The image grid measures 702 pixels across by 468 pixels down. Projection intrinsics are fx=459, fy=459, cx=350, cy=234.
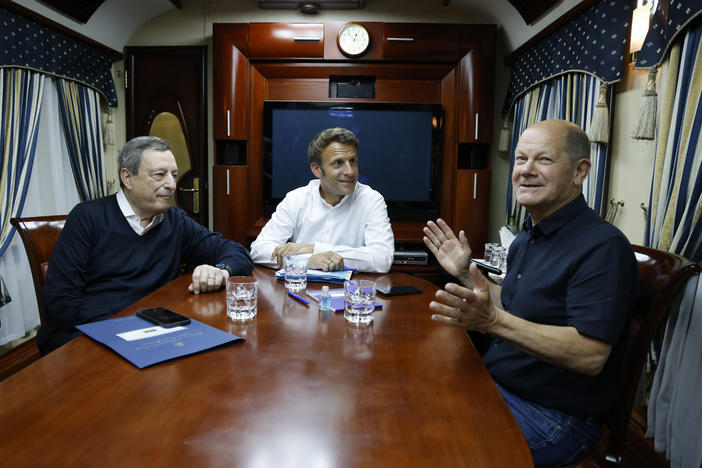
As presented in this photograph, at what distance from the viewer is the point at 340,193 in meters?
2.33

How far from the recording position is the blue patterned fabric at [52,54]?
9.01 feet

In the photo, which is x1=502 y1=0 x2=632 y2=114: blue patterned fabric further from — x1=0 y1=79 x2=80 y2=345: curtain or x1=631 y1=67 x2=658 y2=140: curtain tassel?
x1=0 y1=79 x2=80 y2=345: curtain

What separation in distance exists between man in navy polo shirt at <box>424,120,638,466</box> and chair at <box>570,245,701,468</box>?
0.03 meters

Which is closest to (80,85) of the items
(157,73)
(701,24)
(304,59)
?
(157,73)

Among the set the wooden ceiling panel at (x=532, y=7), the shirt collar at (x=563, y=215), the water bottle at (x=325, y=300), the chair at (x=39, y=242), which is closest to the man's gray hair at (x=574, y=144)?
the shirt collar at (x=563, y=215)

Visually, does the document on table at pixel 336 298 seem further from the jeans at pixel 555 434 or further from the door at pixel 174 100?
the door at pixel 174 100

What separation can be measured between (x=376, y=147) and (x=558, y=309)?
9.01 feet

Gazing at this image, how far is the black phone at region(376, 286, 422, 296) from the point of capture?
59.7 inches

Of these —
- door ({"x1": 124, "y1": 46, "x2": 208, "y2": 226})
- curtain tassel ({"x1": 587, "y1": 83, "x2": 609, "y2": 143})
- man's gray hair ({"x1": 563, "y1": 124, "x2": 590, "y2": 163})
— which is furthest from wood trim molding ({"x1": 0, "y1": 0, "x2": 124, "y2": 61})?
curtain tassel ({"x1": 587, "y1": 83, "x2": 609, "y2": 143})

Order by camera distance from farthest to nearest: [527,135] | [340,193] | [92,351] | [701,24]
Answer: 1. [340,193]
2. [701,24]
3. [527,135]
4. [92,351]

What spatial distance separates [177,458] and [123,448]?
0.08 metres

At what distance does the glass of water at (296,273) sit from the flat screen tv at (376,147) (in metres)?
2.24

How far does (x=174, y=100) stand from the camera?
3.96 m

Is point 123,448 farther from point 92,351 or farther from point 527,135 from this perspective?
point 527,135
